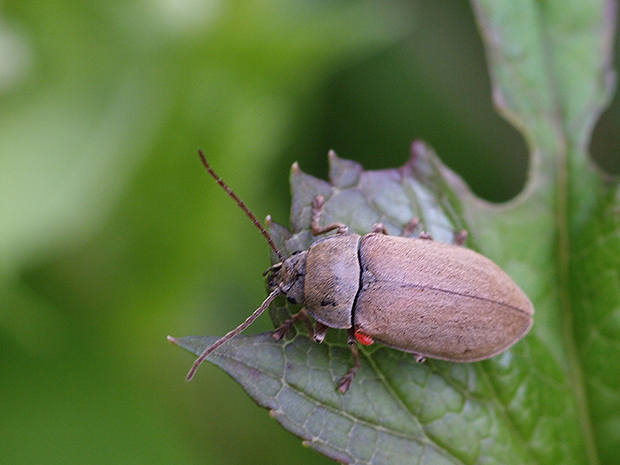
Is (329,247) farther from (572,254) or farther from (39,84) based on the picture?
(39,84)

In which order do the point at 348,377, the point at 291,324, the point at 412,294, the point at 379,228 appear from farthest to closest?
the point at 379,228 < the point at 412,294 < the point at 291,324 < the point at 348,377

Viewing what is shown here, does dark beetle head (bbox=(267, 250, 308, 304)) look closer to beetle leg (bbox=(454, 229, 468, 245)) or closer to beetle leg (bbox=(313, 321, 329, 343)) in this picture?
beetle leg (bbox=(313, 321, 329, 343))

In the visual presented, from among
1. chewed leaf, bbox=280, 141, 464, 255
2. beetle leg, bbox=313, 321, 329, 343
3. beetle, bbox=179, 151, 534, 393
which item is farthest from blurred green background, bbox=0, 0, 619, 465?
beetle leg, bbox=313, 321, 329, 343

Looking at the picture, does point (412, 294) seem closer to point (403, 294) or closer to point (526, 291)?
point (403, 294)

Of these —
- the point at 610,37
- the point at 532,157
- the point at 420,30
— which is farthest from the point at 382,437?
the point at 420,30

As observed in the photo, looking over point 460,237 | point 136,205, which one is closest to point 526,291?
point 460,237

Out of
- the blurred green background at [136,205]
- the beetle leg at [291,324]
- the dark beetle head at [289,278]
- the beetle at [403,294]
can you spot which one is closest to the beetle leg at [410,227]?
the beetle at [403,294]

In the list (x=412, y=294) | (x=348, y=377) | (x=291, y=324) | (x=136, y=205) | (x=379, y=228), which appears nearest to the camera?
(x=348, y=377)
